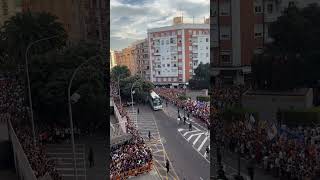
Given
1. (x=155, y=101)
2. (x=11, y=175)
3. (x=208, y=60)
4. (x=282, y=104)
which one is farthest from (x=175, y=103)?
(x=11, y=175)

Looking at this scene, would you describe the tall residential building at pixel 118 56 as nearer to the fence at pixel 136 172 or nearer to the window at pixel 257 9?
the fence at pixel 136 172

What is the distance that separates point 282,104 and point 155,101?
0.98 metres

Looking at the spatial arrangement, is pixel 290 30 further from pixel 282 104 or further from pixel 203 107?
pixel 203 107

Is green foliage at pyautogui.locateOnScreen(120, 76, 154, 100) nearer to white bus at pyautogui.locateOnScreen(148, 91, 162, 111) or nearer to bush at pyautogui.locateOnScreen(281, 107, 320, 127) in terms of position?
white bus at pyautogui.locateOnScreen(148, 91, 162, 111)

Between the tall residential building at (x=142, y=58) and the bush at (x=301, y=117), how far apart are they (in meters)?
1.10

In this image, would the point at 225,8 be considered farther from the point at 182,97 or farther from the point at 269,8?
the point at 182,97

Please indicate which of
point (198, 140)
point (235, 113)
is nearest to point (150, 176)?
point (198, 140)

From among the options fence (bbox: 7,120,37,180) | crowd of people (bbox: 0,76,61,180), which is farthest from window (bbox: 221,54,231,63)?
fence (bbox: 7,120,37,180)

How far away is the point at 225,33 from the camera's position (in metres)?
3.69

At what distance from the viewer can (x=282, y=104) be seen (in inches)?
145

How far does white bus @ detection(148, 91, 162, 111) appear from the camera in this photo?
3.78 m

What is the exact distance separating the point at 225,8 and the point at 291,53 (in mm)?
603

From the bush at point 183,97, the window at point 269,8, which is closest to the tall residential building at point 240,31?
the window at point 269,8

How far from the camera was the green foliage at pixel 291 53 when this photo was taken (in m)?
3.58
